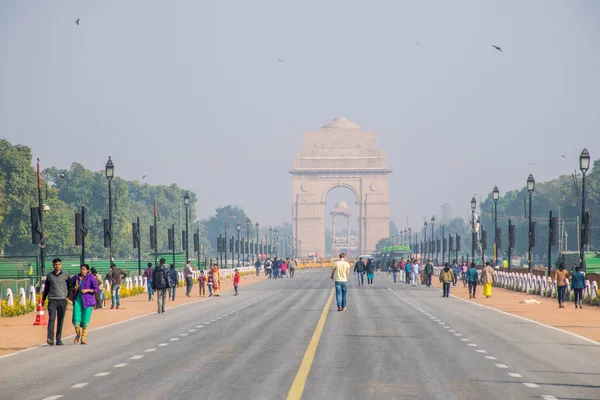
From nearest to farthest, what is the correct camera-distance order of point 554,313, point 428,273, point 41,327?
point 41,327, point 554,313, point 428,273

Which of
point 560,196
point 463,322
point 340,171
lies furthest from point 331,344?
point 340,171

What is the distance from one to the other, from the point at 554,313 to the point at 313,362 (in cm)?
1947

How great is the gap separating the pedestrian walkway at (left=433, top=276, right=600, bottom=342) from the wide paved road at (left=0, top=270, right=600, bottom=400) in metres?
1.03

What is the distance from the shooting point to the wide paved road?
47.2ft

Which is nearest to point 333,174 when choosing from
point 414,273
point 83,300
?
point 414,273

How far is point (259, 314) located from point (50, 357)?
15.4 m

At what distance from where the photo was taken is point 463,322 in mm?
30406

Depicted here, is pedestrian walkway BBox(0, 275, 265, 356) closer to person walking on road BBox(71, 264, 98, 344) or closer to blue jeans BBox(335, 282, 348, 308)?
person walking on road BBox(71, 264, 98, 344)

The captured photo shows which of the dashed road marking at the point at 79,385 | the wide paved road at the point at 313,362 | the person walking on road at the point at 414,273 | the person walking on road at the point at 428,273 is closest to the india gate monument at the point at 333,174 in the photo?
the person walking on road at the point at 414,273

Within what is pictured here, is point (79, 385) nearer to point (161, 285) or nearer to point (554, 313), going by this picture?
point (161, 285)

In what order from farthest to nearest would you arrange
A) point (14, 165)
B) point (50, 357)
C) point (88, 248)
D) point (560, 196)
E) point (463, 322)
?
point (560, 196) < point (88, 248) < point (14, 165) < point (463, 322) < point (50, 357)

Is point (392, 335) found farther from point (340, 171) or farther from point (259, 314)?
point (340, 171)

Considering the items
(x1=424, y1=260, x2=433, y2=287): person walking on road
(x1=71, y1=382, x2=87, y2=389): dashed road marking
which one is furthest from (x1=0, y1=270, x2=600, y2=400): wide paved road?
(x1=424, y1=260, x2=433, y2=287): person walking on road

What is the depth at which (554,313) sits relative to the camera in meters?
35.8
